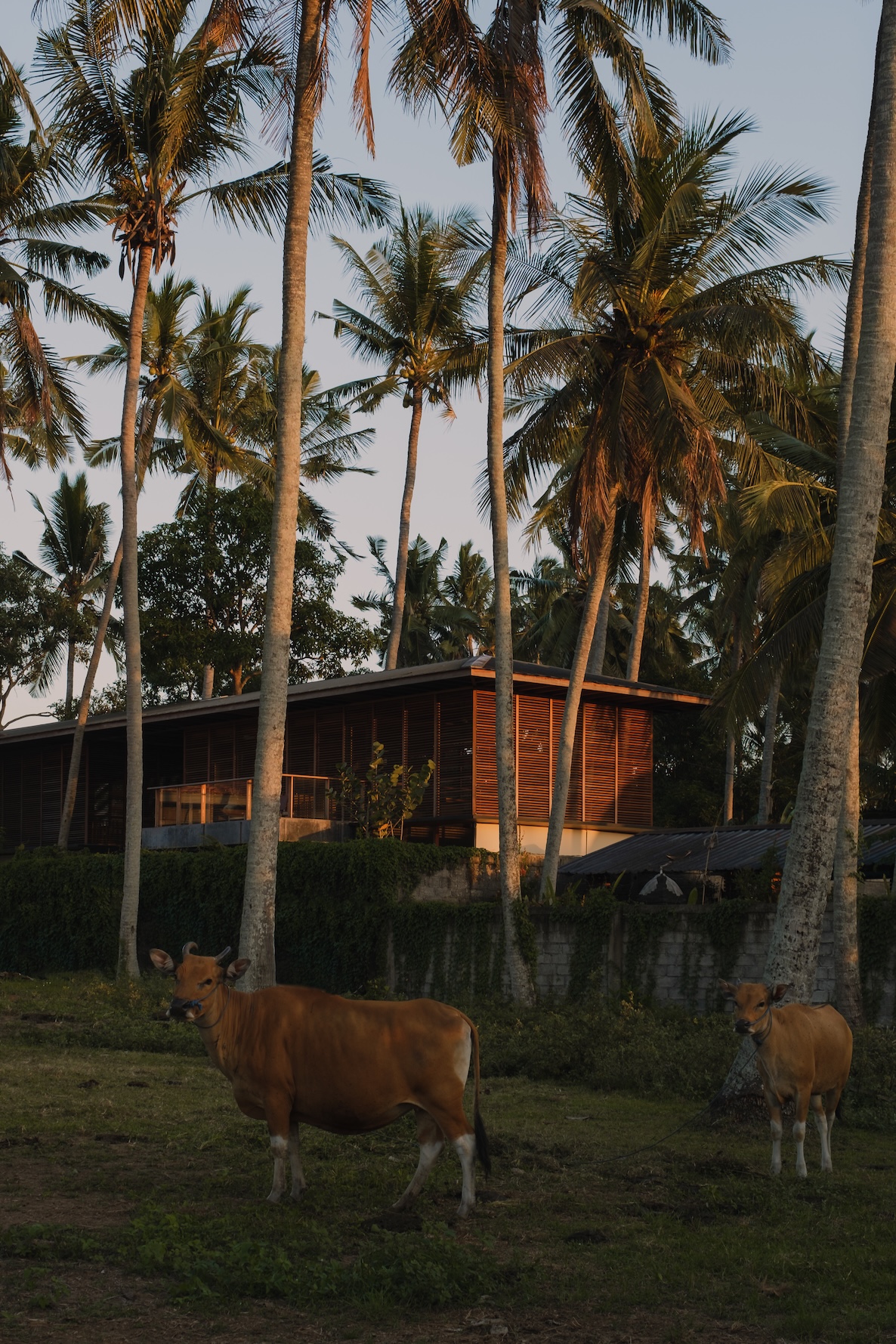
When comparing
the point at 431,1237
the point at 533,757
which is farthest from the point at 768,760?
the point at 431,1237

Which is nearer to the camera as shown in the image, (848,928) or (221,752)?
(848,928)

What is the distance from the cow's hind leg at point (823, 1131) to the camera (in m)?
10.1

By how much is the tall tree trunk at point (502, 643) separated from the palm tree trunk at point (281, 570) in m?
3.72

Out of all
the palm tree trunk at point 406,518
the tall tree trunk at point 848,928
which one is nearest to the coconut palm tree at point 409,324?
the palm tree trunk at point 406,518

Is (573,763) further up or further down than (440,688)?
further down

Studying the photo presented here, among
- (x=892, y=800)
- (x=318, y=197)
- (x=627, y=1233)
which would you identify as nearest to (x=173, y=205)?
(x=318, y=197)

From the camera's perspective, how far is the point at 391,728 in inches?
1161

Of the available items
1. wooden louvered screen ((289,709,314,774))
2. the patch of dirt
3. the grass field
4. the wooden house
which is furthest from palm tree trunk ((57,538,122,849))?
the patch of dirt

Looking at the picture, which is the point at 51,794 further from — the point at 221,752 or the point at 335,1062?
the point at 335,1062

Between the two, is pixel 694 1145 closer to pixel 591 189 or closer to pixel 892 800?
pixel 591 189

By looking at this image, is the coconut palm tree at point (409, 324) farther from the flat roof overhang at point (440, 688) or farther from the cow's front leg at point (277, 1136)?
the cow's front leg at point (277, 1136)

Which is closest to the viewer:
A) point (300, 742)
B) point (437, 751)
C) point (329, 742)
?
point (437, 751)

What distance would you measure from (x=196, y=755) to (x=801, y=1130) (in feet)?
85.0

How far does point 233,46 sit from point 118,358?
16.6 m
